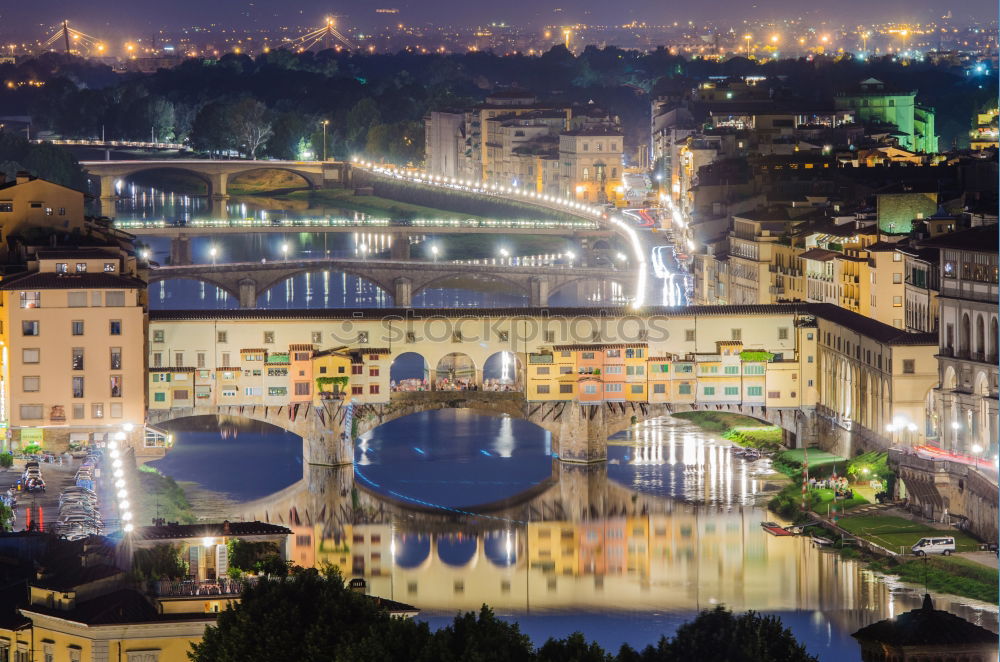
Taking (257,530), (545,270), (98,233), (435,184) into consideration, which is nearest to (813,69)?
(435,184)

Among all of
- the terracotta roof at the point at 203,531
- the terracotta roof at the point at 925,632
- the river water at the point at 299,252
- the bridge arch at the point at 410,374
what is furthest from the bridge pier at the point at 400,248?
the terracotta roof at the point at 925,632

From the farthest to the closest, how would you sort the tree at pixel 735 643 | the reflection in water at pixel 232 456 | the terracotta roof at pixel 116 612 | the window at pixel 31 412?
1. the window at pixel 31 412
2. the reflection in water at pixel 232 456
3. the terracotta roof at pixel 116 612
4. the tree at pixel 735 643

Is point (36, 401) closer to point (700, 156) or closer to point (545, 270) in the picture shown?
point (545, 270)

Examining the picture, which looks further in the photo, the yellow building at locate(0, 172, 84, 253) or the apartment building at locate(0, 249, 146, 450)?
the yellow building at locate(0, 172, 84, 253)

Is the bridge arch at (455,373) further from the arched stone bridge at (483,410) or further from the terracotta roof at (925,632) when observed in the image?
the terracotta roof at (925,632)

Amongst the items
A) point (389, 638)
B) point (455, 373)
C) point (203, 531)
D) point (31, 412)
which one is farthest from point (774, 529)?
point (389, 638)

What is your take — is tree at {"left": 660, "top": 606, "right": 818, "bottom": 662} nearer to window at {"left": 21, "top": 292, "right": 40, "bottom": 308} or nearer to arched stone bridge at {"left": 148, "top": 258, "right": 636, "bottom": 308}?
window at {"left": 21, "top": 292, "right": 40, "bottom": 308}

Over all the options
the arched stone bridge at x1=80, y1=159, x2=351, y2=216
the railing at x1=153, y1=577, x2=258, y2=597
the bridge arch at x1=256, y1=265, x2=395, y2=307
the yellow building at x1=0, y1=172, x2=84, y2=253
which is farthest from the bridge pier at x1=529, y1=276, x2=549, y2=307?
the railing at x1=153, y1=577, x2=258, y2=597
